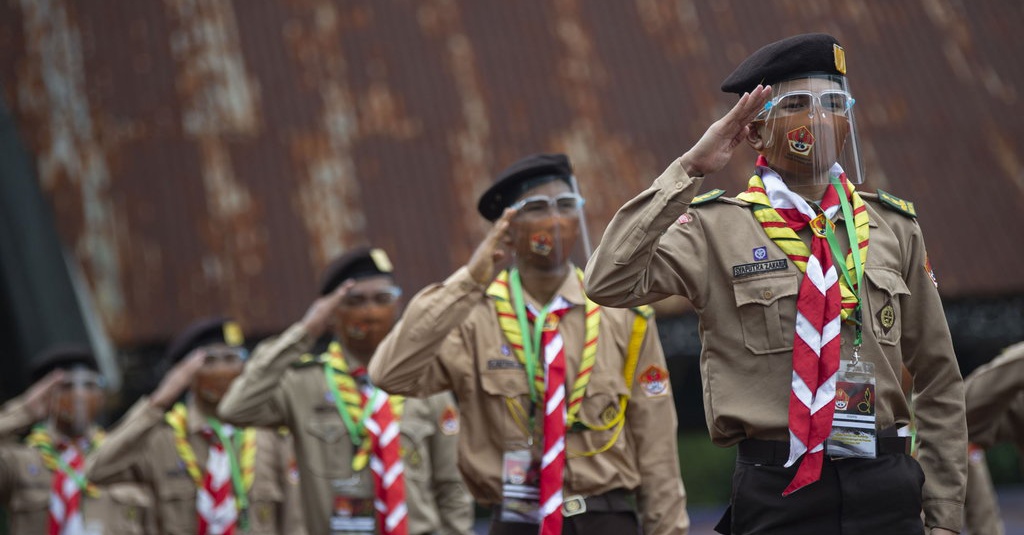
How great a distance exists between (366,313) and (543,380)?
196cm

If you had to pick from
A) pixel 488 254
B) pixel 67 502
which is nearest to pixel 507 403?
pixel 488 254

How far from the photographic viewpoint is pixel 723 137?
4.16 m

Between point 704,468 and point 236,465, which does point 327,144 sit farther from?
point 236,465

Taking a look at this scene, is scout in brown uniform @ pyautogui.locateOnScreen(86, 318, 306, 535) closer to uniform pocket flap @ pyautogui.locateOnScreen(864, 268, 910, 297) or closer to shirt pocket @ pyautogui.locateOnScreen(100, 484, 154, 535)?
shirt pocket @ pyautogui.locateOnScreen(100, 484, 154, 535)

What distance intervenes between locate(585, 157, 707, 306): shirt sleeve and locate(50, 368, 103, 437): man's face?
7.88 m

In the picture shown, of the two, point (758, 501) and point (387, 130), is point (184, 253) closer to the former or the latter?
point (387, 130)

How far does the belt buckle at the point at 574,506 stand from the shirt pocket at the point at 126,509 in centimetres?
648

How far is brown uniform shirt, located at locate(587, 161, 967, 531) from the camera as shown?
4219 mm

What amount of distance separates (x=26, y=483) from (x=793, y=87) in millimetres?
8985

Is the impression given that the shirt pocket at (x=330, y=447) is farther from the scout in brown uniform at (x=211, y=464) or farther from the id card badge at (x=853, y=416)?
the id card badge at (x=853, y=416)

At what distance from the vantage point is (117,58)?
16.8 m

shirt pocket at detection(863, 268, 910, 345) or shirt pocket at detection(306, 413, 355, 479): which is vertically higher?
shirt pocket at detection(863, 268, 910, 345)

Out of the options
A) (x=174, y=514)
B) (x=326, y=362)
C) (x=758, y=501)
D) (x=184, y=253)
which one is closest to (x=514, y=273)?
(x=326, y=362)

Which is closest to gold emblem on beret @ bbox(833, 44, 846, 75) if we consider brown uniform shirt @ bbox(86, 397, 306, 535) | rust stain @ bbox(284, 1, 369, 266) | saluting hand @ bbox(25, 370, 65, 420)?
brown uniform shirt @ bbox(86, 397, 306, 535)
